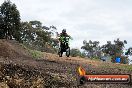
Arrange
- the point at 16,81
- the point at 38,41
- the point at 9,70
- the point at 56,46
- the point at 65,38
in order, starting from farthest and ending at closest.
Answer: the point at 56,46, the point at 38,41, the point at 65,38, the point at 9,70, the point at 16,81

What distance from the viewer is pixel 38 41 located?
6981cm

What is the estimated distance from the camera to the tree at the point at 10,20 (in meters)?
53.8

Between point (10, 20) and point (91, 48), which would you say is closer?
point (10, 20)

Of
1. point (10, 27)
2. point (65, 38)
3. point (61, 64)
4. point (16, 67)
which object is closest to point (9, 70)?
point (16, 67)

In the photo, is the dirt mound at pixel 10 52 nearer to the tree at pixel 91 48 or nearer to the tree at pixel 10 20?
the tree at pixel 10 20

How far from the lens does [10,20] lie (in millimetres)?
54844

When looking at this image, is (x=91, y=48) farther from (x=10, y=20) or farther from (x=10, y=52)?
(x=10, y=52)

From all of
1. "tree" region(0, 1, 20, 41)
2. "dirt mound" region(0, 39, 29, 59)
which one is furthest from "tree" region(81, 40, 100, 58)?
"dirt mound" region(0, 39, 29, 59)

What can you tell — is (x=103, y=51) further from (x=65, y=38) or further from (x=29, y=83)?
(x=29, y=83)

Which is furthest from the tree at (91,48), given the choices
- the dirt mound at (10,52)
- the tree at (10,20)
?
the dirt mound at (10,52)

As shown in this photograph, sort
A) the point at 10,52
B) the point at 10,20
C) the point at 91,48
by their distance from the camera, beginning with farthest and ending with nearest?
1. the point at 91,48
2. the point at 10,20
3. the point at 10,52

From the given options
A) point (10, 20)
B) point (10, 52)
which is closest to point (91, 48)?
point (10, 20)

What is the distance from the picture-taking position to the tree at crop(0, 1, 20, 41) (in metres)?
53.8

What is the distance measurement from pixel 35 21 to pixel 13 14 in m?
24.0
